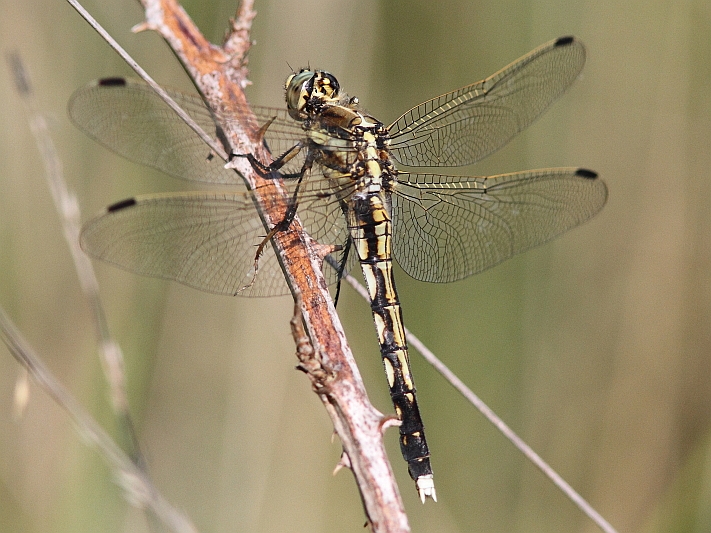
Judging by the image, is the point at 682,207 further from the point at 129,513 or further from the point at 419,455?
the point at 129,513

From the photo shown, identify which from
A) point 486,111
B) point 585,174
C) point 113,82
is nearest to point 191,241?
point 113,82

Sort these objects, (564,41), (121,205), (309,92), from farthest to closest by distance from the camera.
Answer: (564,41)
(309,92)
(121,205)

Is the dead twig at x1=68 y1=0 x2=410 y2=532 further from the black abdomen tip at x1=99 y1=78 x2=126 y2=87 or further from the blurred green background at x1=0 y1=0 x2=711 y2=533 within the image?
the blurred green background at x1=0 y1=0 x2=711 y2=533

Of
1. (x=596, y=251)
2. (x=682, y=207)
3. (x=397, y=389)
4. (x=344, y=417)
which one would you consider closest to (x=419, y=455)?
(x=397, y=389)

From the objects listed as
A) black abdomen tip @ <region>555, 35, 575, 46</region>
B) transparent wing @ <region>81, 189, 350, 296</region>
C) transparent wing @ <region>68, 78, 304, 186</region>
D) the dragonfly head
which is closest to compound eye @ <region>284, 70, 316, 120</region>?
the dragonfly head

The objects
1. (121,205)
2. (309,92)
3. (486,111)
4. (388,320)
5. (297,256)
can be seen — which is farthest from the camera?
(486,111)

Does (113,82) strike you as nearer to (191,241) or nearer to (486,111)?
(191,241)

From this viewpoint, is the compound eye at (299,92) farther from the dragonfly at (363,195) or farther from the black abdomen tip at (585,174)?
the black abdomen tip at (585,174)
